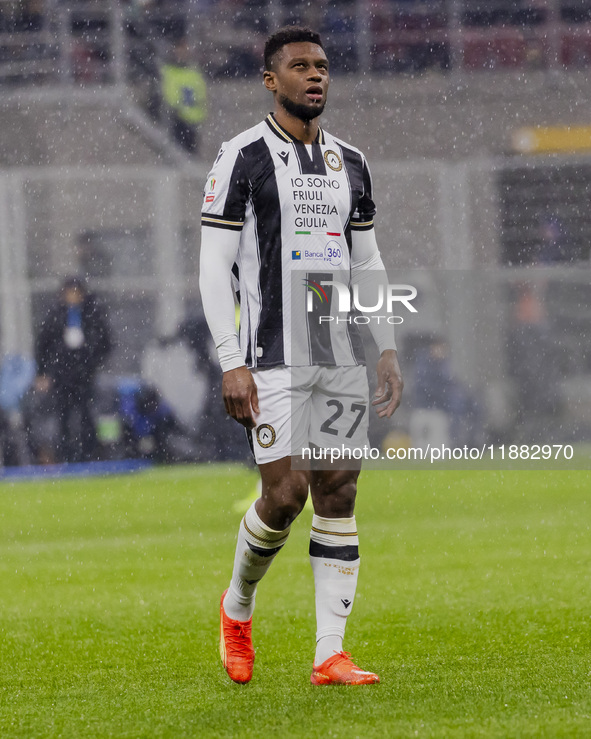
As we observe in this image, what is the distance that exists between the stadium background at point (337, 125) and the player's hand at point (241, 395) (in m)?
8.99

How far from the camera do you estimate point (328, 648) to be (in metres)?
3.35

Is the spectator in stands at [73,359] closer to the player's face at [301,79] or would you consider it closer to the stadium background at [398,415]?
the stadium background at [398,415]

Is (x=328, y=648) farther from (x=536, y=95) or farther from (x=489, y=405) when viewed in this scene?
(x=536, y=95)

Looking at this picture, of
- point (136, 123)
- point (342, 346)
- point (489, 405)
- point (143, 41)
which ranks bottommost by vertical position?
point (489, 405)

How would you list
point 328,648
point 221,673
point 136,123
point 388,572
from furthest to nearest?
point 136,123, point 388,572, point 221,673, point 328,648

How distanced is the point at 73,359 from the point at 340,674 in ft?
24.6

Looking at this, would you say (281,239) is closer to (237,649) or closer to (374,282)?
(374,282)

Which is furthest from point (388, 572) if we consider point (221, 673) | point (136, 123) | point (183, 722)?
point (136, 123)

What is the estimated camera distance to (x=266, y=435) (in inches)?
132

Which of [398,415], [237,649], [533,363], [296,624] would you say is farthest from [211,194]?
[533,363]

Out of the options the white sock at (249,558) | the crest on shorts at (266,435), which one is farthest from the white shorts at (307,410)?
the white sock at (249,558)

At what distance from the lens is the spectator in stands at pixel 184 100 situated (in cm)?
1334

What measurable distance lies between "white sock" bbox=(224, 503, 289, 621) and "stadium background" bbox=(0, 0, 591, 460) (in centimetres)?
883

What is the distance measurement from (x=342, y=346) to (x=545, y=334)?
27.3 feet
